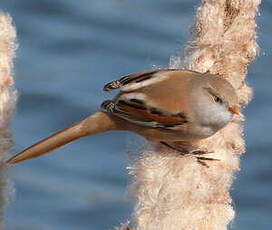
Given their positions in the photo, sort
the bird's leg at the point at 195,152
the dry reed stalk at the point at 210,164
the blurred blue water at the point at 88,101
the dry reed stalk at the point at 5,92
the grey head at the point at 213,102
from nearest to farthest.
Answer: the dry reed stalk at the point at 5,92 < the dry reed stalk at the point at 210,164 < the bird's leg at the point at 195,152 < the grey head at the point at 213,102 < the blurred blue water at the point at 88,101

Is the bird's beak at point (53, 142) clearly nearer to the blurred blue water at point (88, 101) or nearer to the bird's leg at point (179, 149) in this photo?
the bird's leg at point (179, 149)

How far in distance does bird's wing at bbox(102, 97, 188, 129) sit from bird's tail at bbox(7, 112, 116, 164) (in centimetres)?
7

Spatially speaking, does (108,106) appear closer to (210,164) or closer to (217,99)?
(217,99)

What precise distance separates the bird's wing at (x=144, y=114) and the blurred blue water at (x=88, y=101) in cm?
235

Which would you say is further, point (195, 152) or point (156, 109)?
point (156, 109)

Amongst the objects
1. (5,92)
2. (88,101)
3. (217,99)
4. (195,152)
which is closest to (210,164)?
(195,152)

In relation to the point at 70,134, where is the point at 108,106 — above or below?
above

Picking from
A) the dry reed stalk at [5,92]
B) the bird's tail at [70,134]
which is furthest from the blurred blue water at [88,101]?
the dry reed stalk at [5,92]

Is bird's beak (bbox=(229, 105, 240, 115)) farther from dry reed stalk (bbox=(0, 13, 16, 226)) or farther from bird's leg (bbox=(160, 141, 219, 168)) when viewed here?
dry reed stalk (bbox=(0, 13, 16, 226))

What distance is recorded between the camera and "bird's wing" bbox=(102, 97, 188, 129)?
3.61 m

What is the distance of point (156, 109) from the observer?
3623 mm

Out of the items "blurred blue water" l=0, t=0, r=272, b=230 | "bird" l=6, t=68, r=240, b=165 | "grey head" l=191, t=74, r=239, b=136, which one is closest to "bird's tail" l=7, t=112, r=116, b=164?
"bird" l=6, t=68, r=240, b=165

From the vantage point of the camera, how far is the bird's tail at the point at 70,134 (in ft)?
11.3

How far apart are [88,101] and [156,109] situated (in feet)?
10.1
